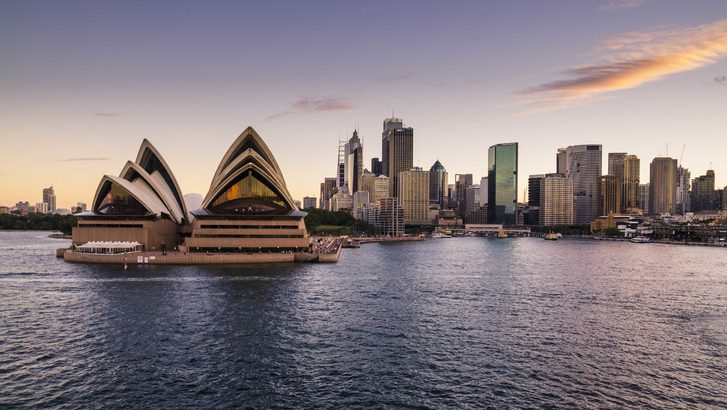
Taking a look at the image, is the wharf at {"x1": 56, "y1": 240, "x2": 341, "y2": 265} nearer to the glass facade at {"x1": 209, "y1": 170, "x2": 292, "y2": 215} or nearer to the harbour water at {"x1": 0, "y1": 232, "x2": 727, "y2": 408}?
the glass facade at {"x1": 209, "y1": 170, "x2": 292, "y2": 215}

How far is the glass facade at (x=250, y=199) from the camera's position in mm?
81669

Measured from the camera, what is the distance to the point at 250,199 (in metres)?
82.6

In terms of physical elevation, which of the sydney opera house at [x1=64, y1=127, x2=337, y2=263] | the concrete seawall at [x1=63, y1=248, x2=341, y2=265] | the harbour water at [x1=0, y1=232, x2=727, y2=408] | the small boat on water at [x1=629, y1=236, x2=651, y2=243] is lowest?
the small boat on water at [x1=629, y1=236, x2=651, y2=243]

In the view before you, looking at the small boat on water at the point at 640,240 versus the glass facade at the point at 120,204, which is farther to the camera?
the small boat on water at the point at 640,240

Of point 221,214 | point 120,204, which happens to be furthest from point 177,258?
point 120,204

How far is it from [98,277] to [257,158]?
33.6m

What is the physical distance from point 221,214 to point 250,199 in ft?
20.0

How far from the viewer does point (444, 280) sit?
6047 centimetres

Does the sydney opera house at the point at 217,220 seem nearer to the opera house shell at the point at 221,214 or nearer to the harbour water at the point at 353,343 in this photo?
the opera house shell at the point at 221,214

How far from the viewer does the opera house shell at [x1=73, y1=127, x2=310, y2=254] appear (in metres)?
77.4

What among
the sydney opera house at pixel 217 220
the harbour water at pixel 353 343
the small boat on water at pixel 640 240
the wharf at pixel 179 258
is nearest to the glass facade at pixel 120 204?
the sydney opera house at pixel 217 220

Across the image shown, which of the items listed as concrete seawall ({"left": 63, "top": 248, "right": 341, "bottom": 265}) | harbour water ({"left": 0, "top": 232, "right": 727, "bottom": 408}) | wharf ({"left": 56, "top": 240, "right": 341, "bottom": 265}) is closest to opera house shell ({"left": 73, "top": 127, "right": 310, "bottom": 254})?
wharf ({"left": 56, "top": 240, "right": 341, "bottom": 265})

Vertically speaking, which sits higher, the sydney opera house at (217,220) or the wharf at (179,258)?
the sydney opera house at (217,220)

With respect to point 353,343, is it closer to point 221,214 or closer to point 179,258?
point 179,258
